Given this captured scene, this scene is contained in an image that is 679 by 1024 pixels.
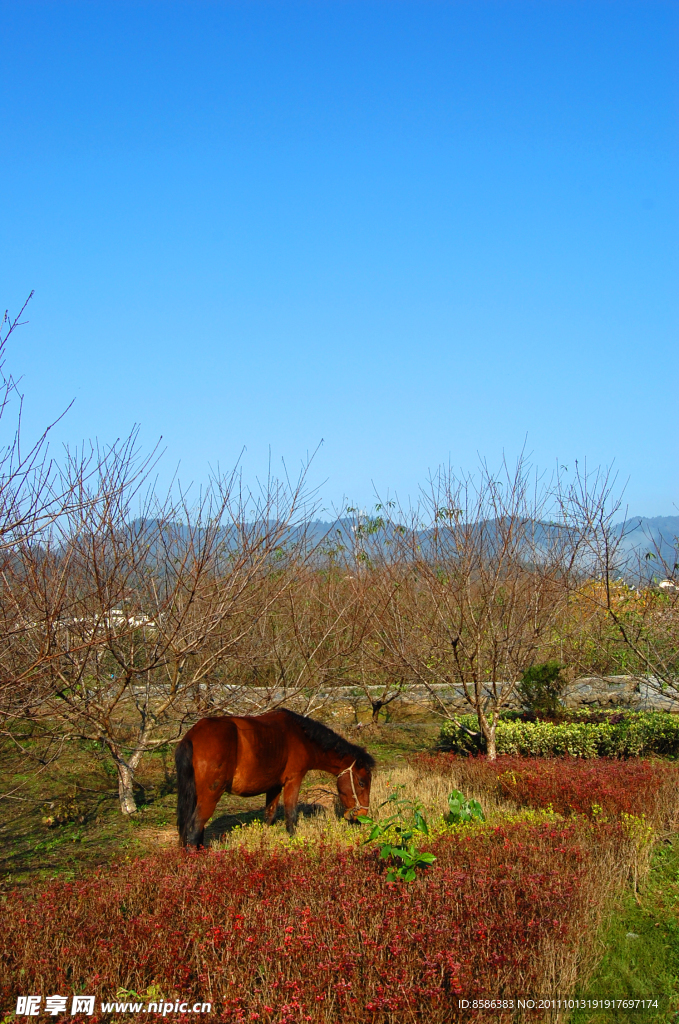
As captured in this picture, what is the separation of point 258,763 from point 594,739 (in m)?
6.11

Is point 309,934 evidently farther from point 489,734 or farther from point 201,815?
point 489,734

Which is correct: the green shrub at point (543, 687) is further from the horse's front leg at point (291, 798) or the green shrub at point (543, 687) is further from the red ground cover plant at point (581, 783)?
the horse's front leg at point (291, 798)

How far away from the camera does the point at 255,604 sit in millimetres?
9484

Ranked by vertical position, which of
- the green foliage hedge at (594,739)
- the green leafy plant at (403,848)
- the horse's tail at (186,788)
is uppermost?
the horse's tail at (186,788)

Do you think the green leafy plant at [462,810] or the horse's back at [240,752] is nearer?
the horse's back at [240,752]

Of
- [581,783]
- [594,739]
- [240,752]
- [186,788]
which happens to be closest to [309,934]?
[186,788]

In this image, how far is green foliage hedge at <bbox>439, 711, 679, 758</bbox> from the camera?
1105 centimetres

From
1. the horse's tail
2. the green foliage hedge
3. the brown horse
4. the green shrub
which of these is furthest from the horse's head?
the green shrub

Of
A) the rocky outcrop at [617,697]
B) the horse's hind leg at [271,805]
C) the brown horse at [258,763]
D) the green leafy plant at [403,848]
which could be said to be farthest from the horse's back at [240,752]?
the rocky outcrop at [617,697]

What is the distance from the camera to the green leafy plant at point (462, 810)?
734 centimetres

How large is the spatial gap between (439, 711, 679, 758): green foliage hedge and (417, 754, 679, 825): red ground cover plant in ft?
2.87

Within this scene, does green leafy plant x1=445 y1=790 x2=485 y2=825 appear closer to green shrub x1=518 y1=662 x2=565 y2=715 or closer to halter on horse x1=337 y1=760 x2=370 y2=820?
halter on horse x1=337 y1=760 x2=370 y2=820

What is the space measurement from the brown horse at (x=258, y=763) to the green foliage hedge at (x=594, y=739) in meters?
4.11

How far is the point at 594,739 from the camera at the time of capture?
11102 mm
